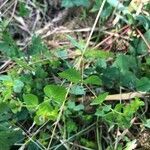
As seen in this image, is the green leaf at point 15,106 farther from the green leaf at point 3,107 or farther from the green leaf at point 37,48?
the green leaf at point 37,48

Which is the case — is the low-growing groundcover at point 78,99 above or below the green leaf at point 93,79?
below

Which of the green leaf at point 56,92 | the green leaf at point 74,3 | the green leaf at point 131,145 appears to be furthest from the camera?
the green leaf at point 74,3

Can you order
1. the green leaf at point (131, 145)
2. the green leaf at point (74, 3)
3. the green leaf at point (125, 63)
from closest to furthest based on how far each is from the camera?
the green leaf at point (131, 145)
the green leaf at point (125, 63)
the green leaf at point (74, 3)

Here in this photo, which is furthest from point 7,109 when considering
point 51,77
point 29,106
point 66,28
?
point 66,28

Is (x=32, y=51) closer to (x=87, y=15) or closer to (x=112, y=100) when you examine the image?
(x=112, y=100)

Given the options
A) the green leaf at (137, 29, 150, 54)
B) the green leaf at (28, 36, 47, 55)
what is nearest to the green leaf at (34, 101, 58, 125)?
the green leaf at (28, 36, 47, 55)

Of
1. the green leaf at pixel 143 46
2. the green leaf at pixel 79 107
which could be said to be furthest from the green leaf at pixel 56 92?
the green leaf at pixel 143 46
